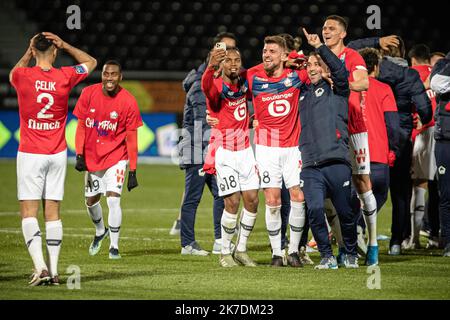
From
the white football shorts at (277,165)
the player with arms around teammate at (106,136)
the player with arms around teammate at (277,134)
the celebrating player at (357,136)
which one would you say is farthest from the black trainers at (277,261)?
the player with arms around teammate at (106,136)

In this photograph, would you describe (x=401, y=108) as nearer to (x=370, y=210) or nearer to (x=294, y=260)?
(x=370, y=210)

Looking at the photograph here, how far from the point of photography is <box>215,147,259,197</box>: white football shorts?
9.62m

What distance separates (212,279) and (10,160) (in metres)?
18.5

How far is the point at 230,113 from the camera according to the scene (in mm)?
9688

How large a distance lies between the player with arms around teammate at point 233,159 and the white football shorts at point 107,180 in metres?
1.53

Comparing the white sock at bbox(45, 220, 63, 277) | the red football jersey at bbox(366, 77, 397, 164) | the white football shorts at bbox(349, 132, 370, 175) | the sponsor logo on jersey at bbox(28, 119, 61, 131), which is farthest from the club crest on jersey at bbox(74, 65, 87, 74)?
the red football jersey at bbox(366, 77, 397, 164)

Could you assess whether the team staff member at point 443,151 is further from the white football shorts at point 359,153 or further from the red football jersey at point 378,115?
the white football shorts at point 359,153

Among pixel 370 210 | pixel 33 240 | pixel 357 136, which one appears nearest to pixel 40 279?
pixel 33 240

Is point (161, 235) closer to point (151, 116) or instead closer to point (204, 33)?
point (151, 116)

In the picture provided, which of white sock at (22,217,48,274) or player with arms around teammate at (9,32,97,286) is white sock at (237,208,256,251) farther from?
white sock at (22,217,48,274)

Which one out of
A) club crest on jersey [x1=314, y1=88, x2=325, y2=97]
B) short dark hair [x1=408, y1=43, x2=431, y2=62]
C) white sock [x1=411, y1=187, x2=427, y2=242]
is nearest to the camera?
club crest on jersey [x1=314, y1=88, x2=325, y2=97]

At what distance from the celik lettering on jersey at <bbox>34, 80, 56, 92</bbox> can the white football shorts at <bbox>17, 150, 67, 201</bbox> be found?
586 millimetres

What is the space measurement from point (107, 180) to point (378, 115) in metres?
3.22
